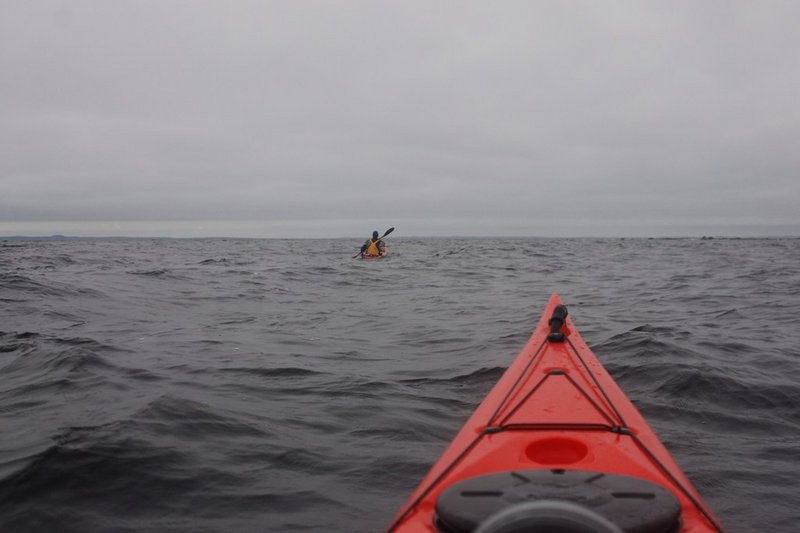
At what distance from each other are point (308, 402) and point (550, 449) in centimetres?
288

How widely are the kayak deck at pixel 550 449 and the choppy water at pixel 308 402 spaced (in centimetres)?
81

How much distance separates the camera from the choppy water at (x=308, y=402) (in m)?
3.29

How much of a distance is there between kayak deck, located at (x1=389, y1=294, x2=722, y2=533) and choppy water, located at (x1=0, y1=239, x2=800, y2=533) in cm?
81

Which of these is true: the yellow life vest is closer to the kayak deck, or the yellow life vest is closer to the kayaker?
the kayaker

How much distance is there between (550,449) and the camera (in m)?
2.63

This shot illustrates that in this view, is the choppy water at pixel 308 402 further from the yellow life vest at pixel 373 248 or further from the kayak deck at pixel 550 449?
the yellow life vest at pixel 373 248

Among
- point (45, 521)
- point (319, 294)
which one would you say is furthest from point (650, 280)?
point (45, 521)

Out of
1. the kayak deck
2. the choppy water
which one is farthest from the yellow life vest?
the kayak deck

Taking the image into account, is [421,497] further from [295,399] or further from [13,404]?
[13,404]

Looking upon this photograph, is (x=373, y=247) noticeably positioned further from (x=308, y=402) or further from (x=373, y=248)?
(x=308, y=402)

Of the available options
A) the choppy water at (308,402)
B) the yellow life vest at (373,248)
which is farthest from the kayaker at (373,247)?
the choppy water at (308,402)

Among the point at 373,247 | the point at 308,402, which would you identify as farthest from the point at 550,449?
the point at 373,247

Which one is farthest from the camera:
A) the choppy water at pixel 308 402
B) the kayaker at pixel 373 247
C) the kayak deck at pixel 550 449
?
the kayaker at pixel 373 247

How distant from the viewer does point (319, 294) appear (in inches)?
523
